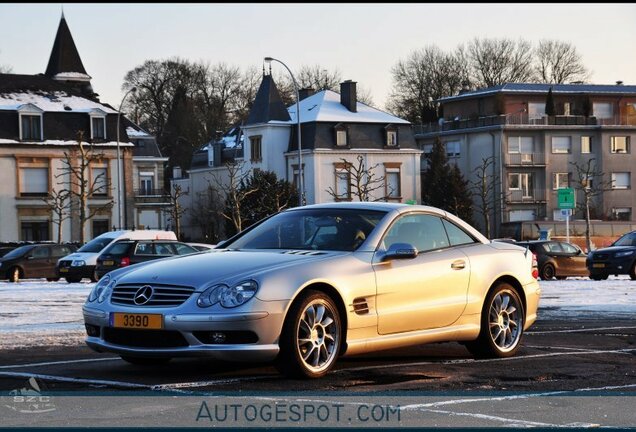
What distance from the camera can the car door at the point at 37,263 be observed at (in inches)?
1788

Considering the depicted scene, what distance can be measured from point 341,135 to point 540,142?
18.7 metres

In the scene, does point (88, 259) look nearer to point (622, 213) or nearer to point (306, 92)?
point (306, 92)

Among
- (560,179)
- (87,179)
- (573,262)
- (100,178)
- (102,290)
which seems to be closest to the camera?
(102,290)

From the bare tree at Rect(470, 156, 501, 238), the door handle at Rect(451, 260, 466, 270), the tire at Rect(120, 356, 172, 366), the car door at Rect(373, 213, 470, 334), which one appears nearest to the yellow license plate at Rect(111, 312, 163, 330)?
the tire at Rect(120, 356, 172, 366)

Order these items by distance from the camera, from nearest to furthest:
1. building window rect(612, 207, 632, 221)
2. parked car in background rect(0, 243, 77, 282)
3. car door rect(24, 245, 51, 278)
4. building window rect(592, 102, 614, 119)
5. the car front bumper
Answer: the car front bumper < parked car in background rect(0, 243, 77, 282) < car door rect(24, 245, 51, 278) < building window rect(612, 207, 632, 221) < building window rect(592, 102, 614, 119)

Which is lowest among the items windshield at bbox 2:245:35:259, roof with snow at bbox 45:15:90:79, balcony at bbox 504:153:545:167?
windshield at bbox 2:245:35:259

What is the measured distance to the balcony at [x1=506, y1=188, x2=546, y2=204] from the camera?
9650cm

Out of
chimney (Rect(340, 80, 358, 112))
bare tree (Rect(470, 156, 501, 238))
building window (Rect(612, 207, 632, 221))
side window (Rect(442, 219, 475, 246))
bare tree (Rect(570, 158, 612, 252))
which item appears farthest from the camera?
building window (Rect(612, 207, 632, 221))

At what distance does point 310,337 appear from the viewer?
10.2 metres

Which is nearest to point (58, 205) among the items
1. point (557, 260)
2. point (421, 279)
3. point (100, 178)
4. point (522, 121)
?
point (100, 178)

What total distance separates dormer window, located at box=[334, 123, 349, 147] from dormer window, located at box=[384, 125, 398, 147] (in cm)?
323

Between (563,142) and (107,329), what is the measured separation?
91.0 metres

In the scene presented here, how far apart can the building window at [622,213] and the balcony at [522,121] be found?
696 centimetres

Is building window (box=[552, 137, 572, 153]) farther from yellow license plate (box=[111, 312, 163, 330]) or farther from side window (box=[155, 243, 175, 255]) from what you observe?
yellow license plate (box=[111, 312, 163, 330])
